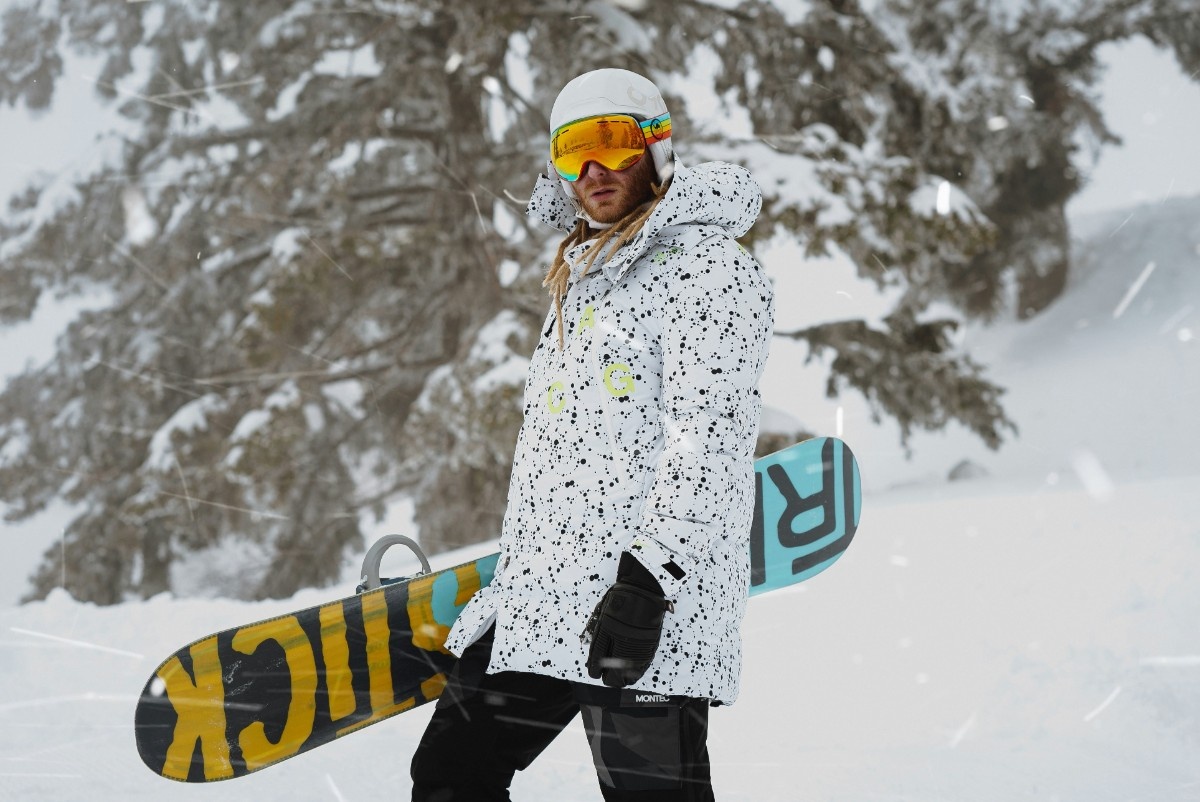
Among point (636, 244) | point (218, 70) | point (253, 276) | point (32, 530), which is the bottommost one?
point (636, 244)

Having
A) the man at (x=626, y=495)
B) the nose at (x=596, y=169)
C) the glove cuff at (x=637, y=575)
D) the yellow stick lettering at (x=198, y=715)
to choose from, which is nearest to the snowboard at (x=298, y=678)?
the yellow stick lettering at (x=198, y=715)

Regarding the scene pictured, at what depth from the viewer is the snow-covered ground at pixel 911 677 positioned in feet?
10.4

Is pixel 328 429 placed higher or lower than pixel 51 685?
higher

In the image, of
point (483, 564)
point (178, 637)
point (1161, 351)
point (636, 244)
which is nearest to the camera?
point (636, 244)

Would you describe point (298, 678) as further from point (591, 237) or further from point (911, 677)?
point (911, 677)

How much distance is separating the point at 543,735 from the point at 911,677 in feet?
8.59

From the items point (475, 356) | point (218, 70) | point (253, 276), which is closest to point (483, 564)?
point (475, 356)

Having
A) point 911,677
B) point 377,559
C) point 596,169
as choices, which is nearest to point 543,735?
point 377,559

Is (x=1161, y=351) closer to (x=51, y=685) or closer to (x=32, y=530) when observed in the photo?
(x=51, y=685)

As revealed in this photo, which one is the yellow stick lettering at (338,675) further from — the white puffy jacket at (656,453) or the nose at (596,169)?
the nose at (596,169)

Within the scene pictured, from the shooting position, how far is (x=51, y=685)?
4020 mm

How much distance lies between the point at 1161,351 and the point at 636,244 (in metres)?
11.6

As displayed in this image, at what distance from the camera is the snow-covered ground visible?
10.4 feet

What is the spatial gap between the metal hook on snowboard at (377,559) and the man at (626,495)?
361 millimetres
